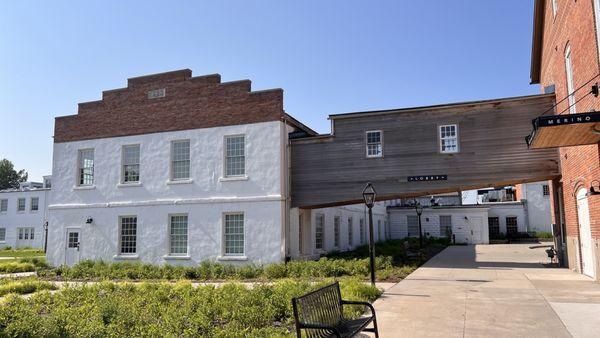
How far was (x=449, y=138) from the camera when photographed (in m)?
19.6

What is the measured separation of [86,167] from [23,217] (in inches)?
1143

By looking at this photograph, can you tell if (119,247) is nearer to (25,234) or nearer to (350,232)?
(350,232)

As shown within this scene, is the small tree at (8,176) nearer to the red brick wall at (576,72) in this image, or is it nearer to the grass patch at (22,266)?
the grass patch at (22,266)

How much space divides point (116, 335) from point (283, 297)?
12.0ft

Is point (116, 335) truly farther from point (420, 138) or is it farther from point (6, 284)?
point (420, 138)

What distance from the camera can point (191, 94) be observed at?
22.7m

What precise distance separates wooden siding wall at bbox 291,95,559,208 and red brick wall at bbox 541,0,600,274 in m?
1.52

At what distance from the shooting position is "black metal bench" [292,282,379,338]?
5855mm

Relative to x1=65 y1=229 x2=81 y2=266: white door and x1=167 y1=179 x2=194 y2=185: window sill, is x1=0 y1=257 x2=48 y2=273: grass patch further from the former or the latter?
x1=167 y1=179 x2=194 y2=185: window sill

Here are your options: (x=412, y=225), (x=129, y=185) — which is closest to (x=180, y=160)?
(x=129, y=185)

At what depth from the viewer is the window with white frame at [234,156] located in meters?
21.8

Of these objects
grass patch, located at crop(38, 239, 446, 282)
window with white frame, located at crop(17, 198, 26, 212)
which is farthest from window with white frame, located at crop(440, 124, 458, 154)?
window with white frame, located at crop(17, 198, 26, 212)

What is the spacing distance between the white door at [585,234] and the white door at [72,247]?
2256 centimetres

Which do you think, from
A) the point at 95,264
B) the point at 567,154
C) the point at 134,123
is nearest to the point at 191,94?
the point at 134,123
